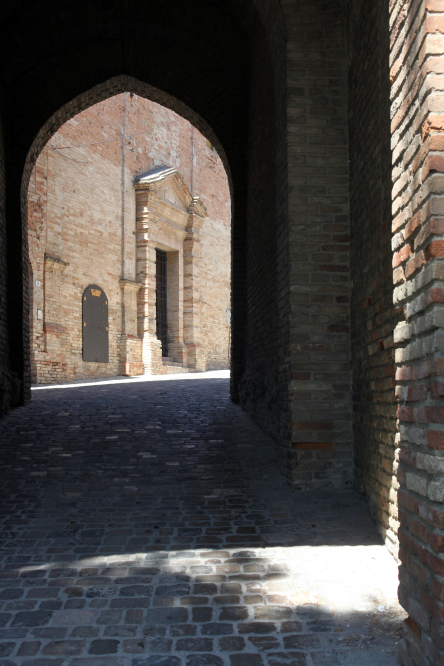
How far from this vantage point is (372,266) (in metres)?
3.92

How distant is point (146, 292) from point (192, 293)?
121 inches

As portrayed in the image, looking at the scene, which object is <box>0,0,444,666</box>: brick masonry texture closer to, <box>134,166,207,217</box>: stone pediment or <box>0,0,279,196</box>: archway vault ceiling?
<box>0,0,279,196</box>: archway vault ceiling

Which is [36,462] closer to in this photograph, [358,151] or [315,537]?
[315,537]

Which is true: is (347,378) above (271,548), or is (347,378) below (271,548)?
above

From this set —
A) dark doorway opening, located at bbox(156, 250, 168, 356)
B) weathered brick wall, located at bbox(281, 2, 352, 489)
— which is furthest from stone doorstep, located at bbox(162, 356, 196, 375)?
weathered brick wall, located at bbox(281, 2, 352, 489)

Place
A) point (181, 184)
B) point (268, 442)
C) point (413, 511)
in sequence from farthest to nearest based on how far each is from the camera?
point (181, 184)
point (268, 442)
point (413, 511)

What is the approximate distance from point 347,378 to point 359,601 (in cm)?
201

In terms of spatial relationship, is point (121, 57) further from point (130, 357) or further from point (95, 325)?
point (130, 357)

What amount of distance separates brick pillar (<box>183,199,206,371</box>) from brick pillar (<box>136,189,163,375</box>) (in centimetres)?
239

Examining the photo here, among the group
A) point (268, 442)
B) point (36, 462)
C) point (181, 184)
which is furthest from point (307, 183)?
point (181, 184)

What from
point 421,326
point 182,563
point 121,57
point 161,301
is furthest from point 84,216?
point 421,326

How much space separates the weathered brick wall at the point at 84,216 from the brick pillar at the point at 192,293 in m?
0.83

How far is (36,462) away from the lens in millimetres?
5426

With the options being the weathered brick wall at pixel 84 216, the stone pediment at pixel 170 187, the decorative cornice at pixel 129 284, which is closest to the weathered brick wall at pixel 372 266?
the weathered brick wall at pixel 84 216
